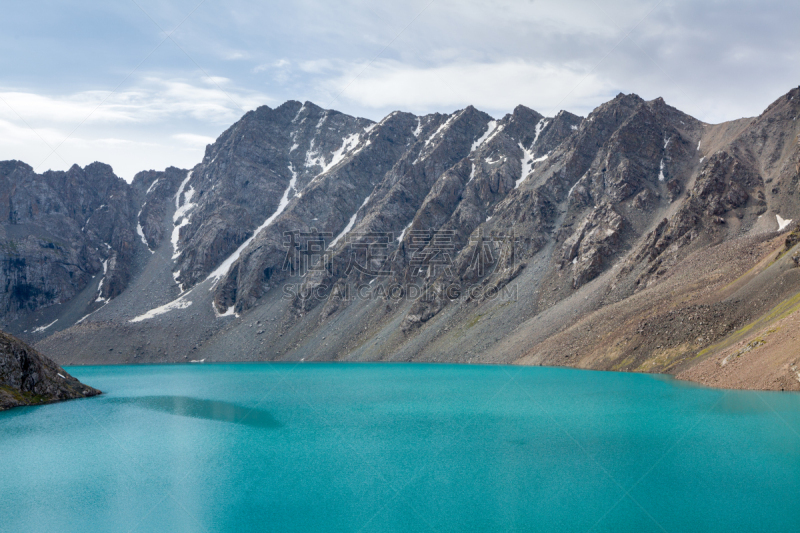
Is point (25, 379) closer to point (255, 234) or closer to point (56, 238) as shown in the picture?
point (255, 234)

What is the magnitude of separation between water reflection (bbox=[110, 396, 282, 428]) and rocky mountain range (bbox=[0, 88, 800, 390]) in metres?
39.1

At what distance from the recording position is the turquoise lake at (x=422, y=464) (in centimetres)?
2009

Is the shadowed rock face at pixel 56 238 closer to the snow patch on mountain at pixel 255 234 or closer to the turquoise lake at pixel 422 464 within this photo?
the snow patch on mountain at pixel 255 234

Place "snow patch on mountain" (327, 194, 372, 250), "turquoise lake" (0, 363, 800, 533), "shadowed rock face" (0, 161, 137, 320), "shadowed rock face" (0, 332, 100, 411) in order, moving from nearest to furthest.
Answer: "turquoise lake" (0, 363, 800, 533) < "shadowed rock face" (0, 332, 100, 411) < "snow patch on mountain" (327, 194, 372, 250) < "shadowed rock face" (0, 161, 137, 320)

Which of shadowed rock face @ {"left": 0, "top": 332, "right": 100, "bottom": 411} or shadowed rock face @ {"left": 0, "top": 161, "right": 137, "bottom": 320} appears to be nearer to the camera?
shadowed rock face @ {"left": 0, "top": 332, "right": 100, "bottom": 411}

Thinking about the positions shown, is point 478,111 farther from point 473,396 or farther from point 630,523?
point 630,523

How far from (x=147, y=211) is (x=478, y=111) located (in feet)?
415

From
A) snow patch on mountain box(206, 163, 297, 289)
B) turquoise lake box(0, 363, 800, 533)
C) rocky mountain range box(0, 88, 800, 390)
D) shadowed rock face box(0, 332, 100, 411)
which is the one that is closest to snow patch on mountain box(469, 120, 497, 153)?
rocky mountain range box(0, 88, 800, 390)

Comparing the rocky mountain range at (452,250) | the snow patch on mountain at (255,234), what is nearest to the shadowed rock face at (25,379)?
the rocky mountain range at (452,250)

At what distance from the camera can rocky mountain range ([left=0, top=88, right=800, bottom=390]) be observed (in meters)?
64.9

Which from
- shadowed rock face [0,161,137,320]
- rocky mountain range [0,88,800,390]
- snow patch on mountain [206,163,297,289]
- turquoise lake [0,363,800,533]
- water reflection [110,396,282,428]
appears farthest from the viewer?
shadowed rock face [0,161,137,320]

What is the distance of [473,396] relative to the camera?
48.8 meters

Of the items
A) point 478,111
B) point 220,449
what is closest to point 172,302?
point 478,111

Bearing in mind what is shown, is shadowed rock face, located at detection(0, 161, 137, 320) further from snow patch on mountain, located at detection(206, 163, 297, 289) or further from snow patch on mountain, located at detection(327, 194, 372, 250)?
snow patch on mountain, located at detection(327, 194, 372, 250)
